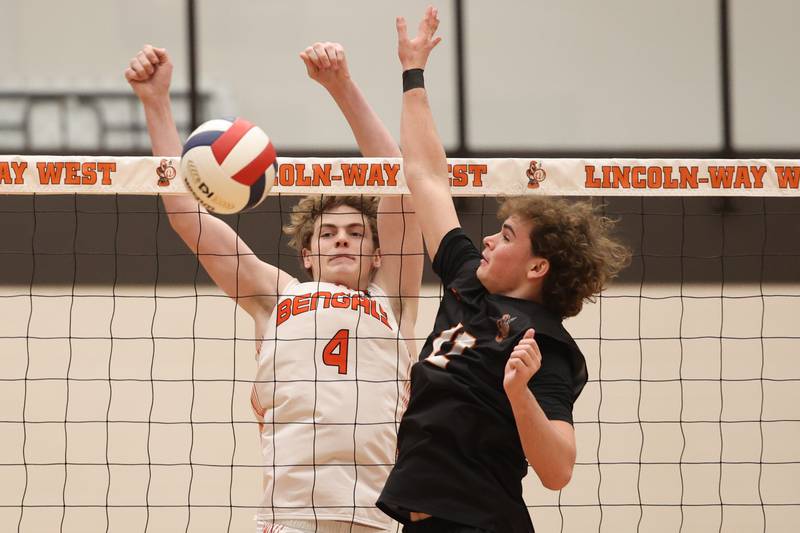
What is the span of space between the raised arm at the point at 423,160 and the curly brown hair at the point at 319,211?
2.32 ft

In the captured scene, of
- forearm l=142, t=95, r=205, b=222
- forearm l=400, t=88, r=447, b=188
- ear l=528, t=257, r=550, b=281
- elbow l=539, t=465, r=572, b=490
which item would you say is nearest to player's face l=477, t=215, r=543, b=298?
ear l=528, t=257, r=550, b=281

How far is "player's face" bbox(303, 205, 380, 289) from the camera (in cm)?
382

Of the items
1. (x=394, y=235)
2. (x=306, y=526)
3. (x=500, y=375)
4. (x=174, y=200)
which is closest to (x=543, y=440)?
(x=500, y=375)

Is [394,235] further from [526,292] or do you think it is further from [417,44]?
[526,292]

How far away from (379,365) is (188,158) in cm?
103

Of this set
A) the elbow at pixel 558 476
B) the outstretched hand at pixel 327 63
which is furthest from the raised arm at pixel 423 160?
the elbow at pixel 558 476

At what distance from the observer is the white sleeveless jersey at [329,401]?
3479 mm

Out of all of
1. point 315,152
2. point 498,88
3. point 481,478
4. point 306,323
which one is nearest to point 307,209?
point 306,323

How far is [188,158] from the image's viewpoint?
319 cm

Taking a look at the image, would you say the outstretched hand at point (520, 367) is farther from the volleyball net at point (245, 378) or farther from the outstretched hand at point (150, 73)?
the volleyball net at point (245, 378)

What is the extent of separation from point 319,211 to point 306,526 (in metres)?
1.19

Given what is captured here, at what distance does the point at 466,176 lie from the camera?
3.86m

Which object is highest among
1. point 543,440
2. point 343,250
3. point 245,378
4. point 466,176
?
point 466,176

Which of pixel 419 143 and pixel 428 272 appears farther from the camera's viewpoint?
pixel 428 272
